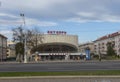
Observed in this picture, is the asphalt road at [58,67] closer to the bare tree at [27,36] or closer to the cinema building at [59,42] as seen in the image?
the bare tree at [27,36]

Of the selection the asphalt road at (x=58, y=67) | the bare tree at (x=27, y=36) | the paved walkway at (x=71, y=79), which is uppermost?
the bare tree at (x=27, y=36)

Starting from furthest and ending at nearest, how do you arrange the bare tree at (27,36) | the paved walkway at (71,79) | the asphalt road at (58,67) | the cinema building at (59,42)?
the cinema building at (59,42) → the bare tree at (27,36) → the asphalt road at (58,67) → the paved walkway at (71,79)

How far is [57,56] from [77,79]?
11362 centimetres

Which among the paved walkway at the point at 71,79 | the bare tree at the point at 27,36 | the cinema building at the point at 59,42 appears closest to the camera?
the paved walkway at the point at 71,79

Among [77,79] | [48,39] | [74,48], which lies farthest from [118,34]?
[77,79]

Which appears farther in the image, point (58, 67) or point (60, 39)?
point (60, 39)

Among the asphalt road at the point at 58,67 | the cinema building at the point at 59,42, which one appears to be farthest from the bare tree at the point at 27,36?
the asphalt road at the point at 58,67

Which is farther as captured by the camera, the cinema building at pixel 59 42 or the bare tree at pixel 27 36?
the cinema building at pixel 59 42

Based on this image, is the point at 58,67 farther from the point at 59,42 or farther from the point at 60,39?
the point at 59,42

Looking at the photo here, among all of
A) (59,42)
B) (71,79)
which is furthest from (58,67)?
(59,42)

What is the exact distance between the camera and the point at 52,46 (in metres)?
156

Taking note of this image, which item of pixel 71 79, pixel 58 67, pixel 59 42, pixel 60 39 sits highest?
pixel 60 39

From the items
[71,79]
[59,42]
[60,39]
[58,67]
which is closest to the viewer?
[71,79]

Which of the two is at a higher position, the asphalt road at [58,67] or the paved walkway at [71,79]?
the asphalt road at [58,67]
